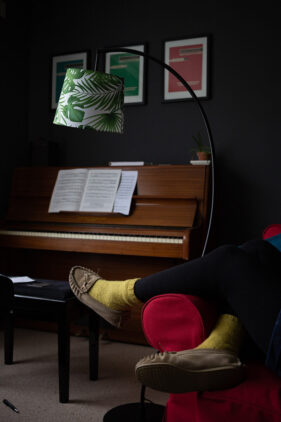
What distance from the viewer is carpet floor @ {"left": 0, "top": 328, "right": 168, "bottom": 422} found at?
2.02 m

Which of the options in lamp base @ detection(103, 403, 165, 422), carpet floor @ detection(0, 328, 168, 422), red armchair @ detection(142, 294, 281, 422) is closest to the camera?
red armchair @ detection(142, 294, 281, 422)

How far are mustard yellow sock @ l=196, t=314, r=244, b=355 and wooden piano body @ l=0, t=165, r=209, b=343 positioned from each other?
3.90ft

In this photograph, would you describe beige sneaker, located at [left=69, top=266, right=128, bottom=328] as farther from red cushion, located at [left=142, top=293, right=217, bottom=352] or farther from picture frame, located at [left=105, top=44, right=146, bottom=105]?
picture frame, located at [left=105, top=44, right=146, bottom=105]

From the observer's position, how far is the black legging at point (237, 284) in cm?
136

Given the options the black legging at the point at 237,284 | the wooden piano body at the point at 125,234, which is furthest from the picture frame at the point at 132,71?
the black legging at the point at 237,284

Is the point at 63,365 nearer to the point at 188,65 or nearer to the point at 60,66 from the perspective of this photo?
the point at 188,65

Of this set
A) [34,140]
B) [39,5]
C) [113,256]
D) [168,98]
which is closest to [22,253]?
[113,256]

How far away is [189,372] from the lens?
1.28 m

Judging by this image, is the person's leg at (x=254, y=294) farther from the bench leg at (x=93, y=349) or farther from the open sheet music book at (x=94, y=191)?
the open sheet music book at (x=94, y=191)

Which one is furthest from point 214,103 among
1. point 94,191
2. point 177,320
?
point 177,320

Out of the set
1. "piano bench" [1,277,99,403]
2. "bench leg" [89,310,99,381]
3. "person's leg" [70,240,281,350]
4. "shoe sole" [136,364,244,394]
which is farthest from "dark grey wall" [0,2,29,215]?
"shoe sole" [136,364,244,394]

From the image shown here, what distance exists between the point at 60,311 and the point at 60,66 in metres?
2.56

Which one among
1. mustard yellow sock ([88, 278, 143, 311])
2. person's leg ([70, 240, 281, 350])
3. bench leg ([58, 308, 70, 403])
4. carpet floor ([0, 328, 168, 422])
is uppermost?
person's leg ([70, 240, 281, 350])

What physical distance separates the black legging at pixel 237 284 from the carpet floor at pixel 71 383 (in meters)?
0.76
